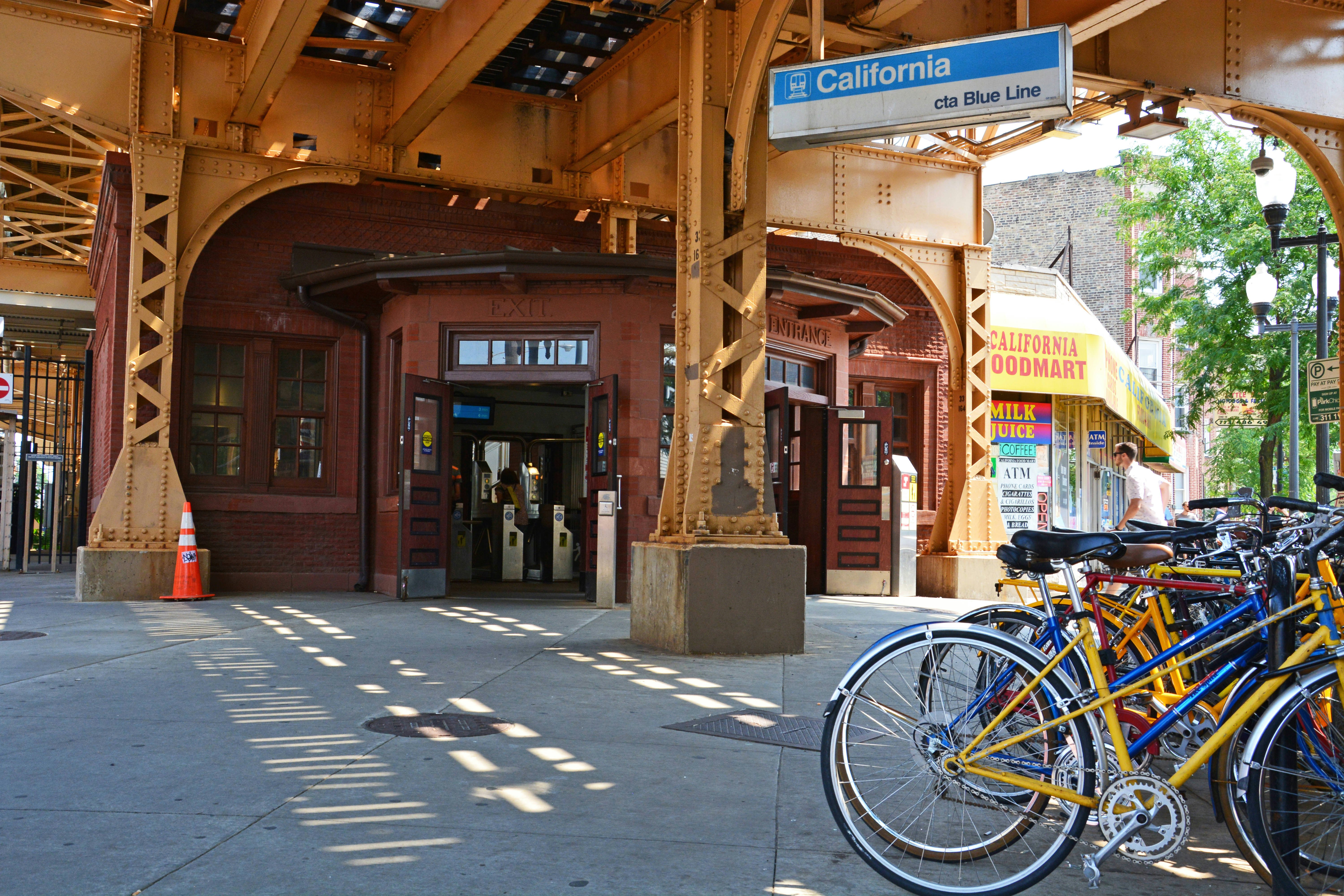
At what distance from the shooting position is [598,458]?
13.3 m

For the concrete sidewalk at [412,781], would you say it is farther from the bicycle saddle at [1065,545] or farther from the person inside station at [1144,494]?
the person inside station at [1144,494]

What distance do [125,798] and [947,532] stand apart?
13477 mm

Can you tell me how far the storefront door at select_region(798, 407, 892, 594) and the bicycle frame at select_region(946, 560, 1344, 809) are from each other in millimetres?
12338

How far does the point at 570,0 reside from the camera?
9.55 m

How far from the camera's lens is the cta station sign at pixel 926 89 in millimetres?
6535

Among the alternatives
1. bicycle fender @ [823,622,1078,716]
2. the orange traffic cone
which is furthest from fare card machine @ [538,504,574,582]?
bicycle fender @ [823,622,1078,716]

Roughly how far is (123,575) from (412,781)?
31.5 ft

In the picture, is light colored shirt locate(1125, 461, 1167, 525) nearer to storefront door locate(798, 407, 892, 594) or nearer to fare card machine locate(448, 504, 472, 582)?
storefront door locate(798, 407, 892, 594)

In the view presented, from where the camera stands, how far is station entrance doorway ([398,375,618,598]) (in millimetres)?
13281

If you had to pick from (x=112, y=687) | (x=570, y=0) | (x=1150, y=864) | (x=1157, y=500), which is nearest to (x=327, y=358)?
(x=570, y=0)

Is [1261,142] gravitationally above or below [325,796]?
above

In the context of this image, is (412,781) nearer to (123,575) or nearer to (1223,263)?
(123,575)

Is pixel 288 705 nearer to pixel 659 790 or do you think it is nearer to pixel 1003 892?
pixel 659 790

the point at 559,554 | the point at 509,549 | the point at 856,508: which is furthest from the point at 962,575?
the point at 509,549
